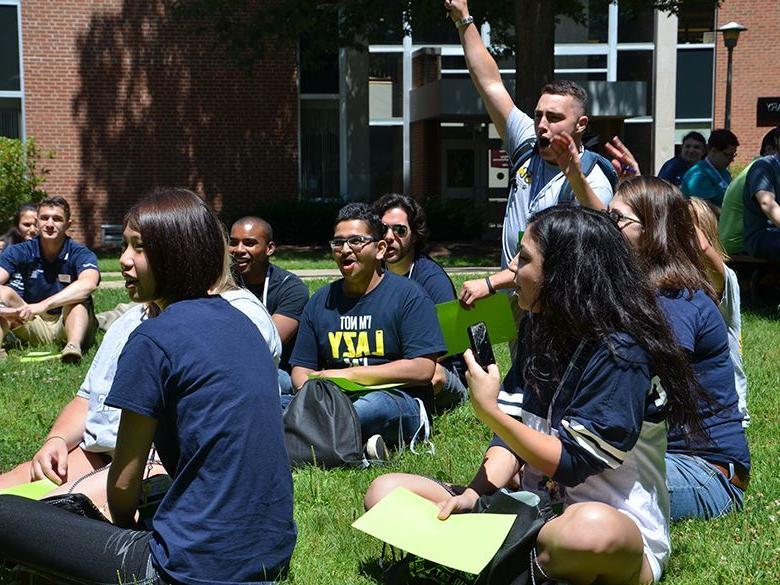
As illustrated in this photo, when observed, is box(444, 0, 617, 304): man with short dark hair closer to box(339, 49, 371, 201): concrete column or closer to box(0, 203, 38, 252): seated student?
box(0, 203, 38, 252): seated student

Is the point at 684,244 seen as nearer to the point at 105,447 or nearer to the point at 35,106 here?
the point at 105,447

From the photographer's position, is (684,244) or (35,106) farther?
(35,106)

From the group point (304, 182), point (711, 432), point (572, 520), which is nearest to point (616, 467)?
point (572, 520)

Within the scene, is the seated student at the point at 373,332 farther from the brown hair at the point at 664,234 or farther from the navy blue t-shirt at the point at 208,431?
the navy blue t-shirt at the point at 208,431

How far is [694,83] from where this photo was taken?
2847cm

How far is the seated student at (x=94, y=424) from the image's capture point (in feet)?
13.3

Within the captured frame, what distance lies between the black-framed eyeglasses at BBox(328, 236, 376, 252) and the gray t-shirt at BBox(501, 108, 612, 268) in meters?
0.81

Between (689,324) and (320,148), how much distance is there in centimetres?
2025

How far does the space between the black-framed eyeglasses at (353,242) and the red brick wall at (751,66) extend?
973 inches

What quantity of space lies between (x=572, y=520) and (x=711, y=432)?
3.82ft

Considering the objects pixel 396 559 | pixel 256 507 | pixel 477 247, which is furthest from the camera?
pixel 477 247

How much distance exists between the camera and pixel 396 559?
3.87 meters

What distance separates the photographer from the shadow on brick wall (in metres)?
22.3

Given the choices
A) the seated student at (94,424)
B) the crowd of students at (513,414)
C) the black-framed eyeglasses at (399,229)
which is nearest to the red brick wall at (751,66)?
the black-framed eyeglasses at (399,229)
